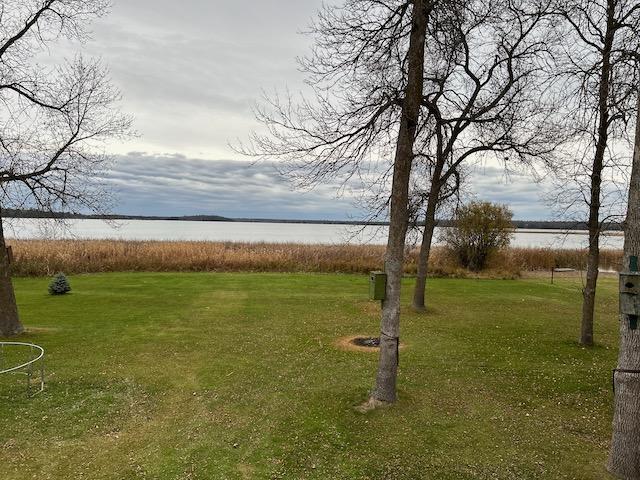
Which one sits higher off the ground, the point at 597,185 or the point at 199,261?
the point at 597,185

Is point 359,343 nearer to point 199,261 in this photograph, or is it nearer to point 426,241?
point 426,241

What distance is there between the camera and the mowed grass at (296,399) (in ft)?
16.4

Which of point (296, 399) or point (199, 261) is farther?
point (199, 261)

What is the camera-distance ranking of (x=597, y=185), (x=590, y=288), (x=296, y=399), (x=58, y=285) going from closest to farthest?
(x=296, y=399) < (x=597, y=185) < (x=590, y=288) < (x=58, y=285)

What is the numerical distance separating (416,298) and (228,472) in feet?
31.9

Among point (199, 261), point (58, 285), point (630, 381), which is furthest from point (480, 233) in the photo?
point (630, 381)

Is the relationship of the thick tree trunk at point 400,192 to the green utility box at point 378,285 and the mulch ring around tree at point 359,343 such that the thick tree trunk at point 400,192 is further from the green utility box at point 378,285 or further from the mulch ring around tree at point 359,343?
the mulch ring around tree at point 359,343

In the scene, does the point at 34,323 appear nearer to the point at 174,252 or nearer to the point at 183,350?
the point at 183,350

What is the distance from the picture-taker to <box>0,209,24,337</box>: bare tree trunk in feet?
32.4

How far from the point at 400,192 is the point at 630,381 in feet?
10.8

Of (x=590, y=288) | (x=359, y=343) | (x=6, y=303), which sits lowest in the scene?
(x=359, y=343)

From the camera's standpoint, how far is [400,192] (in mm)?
6238

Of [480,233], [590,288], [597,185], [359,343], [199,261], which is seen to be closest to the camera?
[597,185]

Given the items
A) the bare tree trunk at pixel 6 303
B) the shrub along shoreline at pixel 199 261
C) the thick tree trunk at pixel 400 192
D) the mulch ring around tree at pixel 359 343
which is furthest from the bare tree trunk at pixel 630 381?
the shrub along shoreline at pixel 199 261
